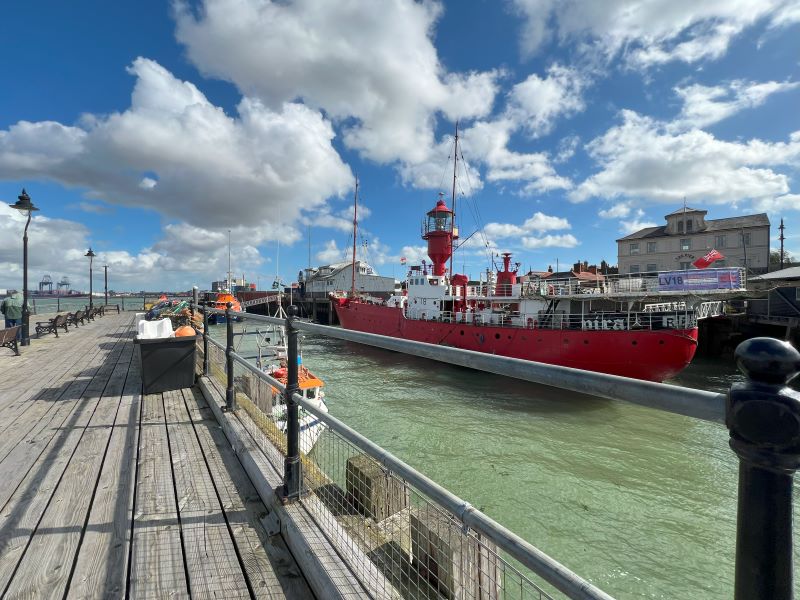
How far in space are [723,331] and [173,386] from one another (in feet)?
85.4

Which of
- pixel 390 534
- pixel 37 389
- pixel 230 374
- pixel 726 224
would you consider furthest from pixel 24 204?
pixel 726 224

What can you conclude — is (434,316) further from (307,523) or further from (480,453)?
(307,523)

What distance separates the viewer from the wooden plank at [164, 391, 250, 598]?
6.37 ft

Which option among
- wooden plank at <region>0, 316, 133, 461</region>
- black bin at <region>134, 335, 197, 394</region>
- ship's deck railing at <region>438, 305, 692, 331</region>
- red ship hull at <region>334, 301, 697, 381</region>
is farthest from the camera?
ship's deck railing at <region>438, 305, 692, 331</region>

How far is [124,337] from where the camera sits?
11391mm

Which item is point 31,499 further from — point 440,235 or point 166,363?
point 440,235

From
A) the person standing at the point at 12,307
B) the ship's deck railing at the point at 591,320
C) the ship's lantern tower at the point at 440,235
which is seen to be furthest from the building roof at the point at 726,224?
the person standing at the point at 12,307

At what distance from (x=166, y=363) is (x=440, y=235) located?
1939 cm

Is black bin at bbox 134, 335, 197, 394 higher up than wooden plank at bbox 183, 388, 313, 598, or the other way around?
black bin at bbox 134, 335, 197, 394

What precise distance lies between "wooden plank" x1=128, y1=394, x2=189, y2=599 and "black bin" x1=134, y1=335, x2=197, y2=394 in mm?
1817

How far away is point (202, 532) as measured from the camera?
230 cm

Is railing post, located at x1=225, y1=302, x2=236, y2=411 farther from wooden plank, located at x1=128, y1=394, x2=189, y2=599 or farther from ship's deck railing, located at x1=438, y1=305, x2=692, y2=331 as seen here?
ship's deck railing, located at x1=438, y1=305, x2=692, y2=331

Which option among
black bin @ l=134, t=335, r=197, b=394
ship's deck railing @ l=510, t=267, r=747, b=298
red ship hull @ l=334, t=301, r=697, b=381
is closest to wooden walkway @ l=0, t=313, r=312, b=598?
black bin @ l=134, t=335, r=197, b=394

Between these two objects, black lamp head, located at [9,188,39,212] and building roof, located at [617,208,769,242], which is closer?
black lamp head, located at [9,188,39,212]
